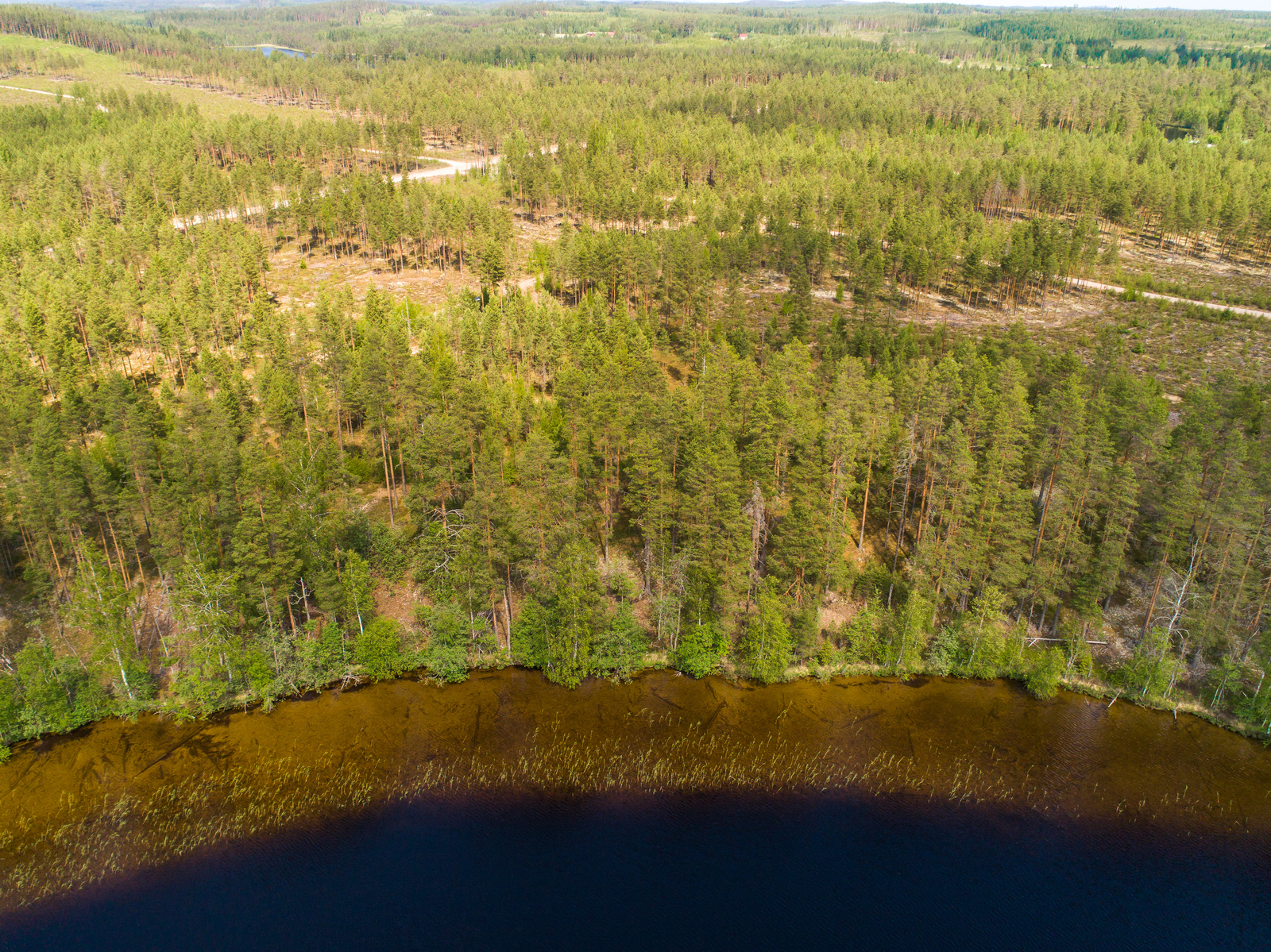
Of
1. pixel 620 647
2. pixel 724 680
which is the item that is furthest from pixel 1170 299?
pixel 620 647

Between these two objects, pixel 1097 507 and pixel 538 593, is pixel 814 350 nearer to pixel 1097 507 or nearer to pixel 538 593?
pixel 1097 507

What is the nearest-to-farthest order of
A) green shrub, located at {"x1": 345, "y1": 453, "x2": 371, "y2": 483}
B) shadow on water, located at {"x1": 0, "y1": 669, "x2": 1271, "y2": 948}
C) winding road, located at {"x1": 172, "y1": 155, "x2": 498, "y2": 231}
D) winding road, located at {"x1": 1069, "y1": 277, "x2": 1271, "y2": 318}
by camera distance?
shadow on water, located at {"x1": 0, "y1": 669, "x2": 1271, "y2": 948} → green shrub, located at {"x1": 345, "y1": 453, "x2": 371, "y2": 483} → winding road, located at {"x1": 1069, "y1": 277, "x2": 1271, "y2": 318} → winding road, located at {"x1": 172, "y1": 155, "x2": 498, "y2": 231}

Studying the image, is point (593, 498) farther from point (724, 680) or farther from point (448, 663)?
point (724, 680)

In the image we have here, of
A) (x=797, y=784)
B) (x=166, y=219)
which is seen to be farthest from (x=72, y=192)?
(x=797, y=784)

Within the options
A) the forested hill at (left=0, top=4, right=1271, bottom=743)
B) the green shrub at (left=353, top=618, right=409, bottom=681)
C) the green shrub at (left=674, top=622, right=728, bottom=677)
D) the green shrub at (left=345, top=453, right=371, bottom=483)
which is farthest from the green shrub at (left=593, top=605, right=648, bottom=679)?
the green shrub at (left=345, top=453, right=371, bottom=483)

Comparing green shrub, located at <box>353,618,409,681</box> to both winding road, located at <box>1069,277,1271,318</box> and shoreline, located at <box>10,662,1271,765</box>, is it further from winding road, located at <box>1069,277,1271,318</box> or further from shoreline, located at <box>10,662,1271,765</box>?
winding road, located at <box>1069,277,1271,318</box>

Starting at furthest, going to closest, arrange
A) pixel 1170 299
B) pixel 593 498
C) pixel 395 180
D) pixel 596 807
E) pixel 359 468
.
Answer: pixel 395 180 < pixel 1170 299 < pixel 359 468 < pixel 593 498 < pixel 596 807

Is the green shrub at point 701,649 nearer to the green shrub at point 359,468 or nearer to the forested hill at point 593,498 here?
the forested hill at point 593,498

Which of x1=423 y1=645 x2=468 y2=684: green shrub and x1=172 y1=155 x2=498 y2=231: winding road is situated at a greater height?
x1=172 y1=155 x2=498 y2=231: winding road
